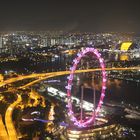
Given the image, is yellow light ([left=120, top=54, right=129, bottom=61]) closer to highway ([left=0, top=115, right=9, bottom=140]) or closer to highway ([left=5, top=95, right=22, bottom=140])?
highway ([left=5, top=95, right=22, bottom=140])

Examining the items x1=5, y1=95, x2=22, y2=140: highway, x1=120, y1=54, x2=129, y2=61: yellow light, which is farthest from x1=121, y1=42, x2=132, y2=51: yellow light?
x1=5, y1=95, x2=22, y2=140: highway

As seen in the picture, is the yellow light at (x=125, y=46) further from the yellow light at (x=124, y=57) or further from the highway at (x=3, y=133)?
the highway at (x=3, y=133)

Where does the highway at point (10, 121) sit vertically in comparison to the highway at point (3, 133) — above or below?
below

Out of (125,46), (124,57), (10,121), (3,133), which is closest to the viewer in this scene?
(3,133)

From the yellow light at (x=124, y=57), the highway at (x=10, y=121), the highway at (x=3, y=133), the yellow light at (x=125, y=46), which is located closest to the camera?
the highway at (x=3, y=133)

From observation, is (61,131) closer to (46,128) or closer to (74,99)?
(46,128)

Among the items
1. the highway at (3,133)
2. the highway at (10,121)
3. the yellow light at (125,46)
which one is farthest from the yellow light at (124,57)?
the highway at (3,133)

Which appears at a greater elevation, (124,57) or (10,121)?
(10,121)

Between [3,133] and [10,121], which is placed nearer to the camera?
[3,133]

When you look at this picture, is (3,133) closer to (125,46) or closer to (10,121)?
(10,121)

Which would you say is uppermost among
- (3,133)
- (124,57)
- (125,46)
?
(3,133)

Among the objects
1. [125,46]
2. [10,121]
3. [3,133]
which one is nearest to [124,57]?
[125,46]
